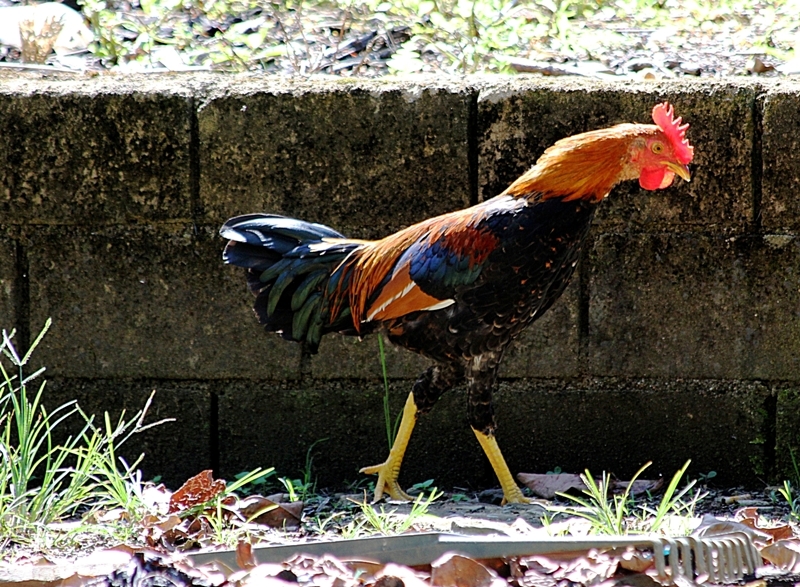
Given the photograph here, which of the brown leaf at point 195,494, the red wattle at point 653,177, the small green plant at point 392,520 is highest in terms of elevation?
the red wattle at point 653,177

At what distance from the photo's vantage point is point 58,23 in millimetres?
4844

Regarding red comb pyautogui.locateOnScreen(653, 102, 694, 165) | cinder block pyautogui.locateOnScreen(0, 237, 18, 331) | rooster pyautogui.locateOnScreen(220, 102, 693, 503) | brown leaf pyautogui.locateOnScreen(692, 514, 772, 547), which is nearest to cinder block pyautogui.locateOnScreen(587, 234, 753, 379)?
rooster pyautogui.locateOnScreen(220, 102, 693, 503)

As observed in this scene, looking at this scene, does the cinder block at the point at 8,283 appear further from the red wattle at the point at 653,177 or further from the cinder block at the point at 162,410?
the red wattle at the point at 653,177

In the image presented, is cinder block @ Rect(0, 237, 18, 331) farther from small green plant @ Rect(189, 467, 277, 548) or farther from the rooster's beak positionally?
the rooster's beak

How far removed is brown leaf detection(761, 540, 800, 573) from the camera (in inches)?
101

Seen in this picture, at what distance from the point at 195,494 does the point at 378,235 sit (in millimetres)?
1230

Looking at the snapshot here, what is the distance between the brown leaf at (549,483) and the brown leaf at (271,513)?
96 cm

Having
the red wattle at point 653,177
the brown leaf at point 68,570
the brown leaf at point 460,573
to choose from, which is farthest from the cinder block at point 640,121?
the brown leaf at point 68,570

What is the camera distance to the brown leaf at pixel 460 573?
7.67ft

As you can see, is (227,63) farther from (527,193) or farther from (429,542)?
(429,542)

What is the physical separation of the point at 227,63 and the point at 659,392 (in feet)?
8.02

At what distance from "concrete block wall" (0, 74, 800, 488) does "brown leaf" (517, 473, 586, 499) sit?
130 mm

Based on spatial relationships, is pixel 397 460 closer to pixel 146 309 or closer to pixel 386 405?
pixel 386 405

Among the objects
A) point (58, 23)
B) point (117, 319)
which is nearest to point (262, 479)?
point (117, 319)
